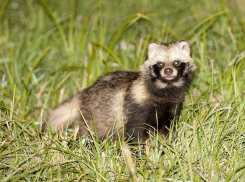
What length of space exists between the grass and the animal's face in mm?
574

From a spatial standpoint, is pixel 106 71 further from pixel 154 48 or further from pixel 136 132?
pixel 136 132

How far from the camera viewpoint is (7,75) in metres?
7.14

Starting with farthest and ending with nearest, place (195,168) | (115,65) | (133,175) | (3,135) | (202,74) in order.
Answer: (115,65) < (202,74) < (3,135) < (195,168) < (133,175)

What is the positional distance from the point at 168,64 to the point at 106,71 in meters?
2.60

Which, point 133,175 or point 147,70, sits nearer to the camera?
point 133,175

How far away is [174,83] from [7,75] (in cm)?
361

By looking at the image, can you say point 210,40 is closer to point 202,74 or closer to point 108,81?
point 202,74

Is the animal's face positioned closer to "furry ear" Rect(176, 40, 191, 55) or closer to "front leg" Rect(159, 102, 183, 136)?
"furry ear" Rect(176, 40, 191, 55)

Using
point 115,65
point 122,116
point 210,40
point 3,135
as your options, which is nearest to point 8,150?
point 3,135

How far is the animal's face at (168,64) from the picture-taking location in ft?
17.0

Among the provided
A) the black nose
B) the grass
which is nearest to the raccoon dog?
the black nose

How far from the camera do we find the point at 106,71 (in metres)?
7.59

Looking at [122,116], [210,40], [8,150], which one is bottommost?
[8,150]

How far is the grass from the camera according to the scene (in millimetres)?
4586
